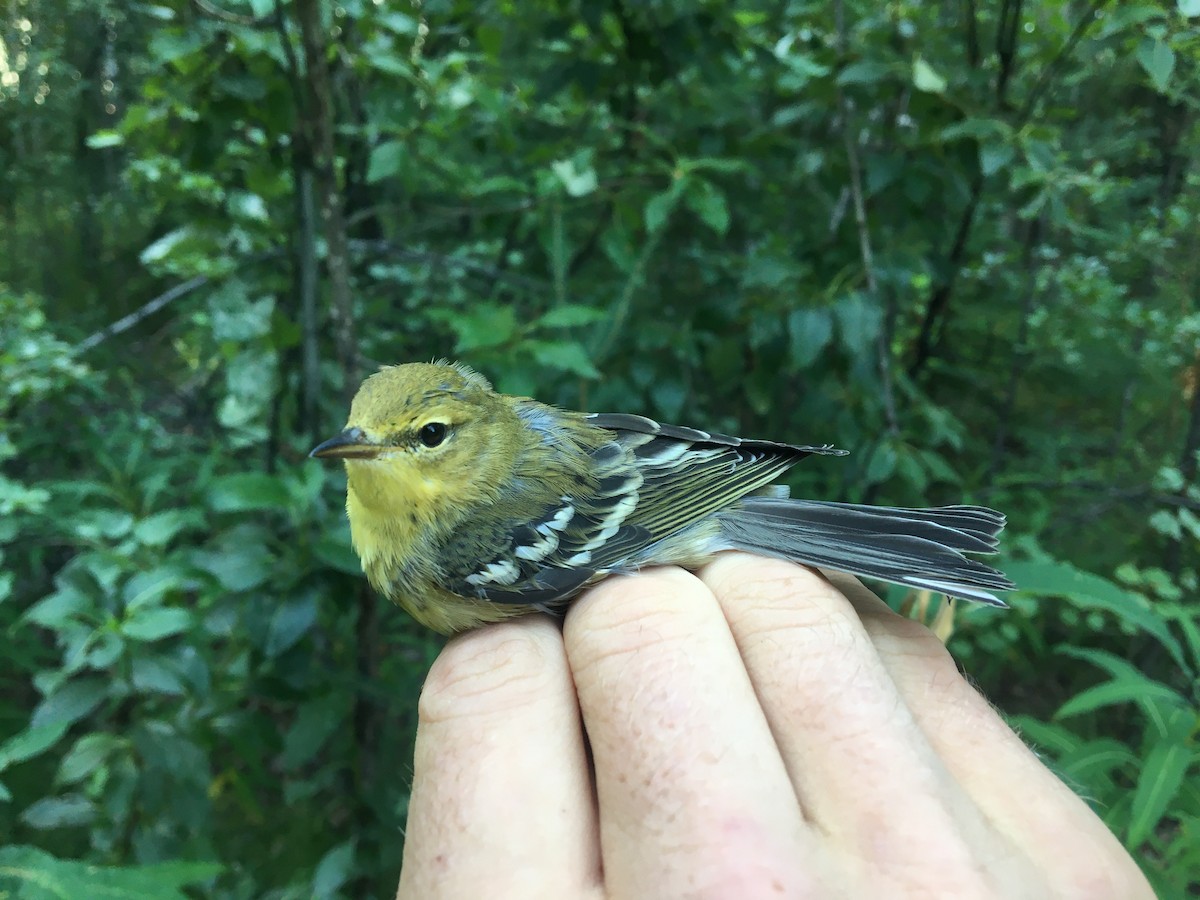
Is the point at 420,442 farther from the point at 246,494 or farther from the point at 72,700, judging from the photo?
the point at 72,700

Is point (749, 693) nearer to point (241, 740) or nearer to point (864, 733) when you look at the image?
point (864, 733)

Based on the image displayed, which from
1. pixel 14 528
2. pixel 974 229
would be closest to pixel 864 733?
pixel 14 528

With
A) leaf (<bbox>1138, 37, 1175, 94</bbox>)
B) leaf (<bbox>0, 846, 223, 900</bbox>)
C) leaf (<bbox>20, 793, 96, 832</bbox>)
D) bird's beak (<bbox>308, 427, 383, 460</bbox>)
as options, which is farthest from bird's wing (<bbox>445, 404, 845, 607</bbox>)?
leaf (<bbox>20, 793, 96, 832</bbox>)

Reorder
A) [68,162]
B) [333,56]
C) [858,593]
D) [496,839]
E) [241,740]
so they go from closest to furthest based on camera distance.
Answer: [496,839], [858,593], [241,740], [333,56], [68,162]

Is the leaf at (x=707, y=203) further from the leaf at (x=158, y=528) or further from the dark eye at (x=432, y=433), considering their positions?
the leaf at (x=158, y=528)

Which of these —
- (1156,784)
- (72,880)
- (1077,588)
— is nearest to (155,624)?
(72,880)

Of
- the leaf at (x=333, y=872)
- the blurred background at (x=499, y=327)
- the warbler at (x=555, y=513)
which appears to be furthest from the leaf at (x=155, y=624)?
the leaf at (x=333, y=872)
